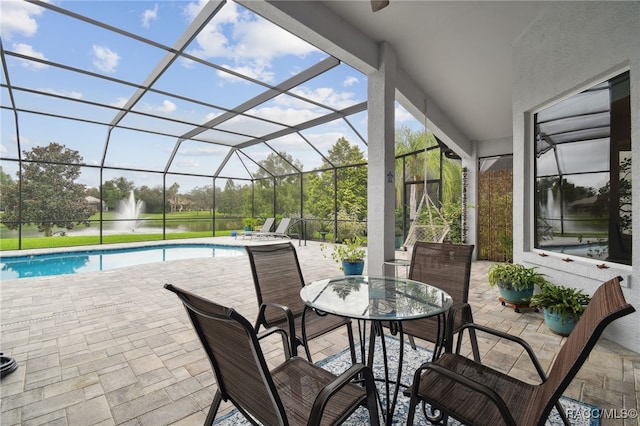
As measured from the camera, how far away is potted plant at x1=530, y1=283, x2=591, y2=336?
282 centimetres

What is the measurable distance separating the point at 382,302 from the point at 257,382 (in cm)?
99

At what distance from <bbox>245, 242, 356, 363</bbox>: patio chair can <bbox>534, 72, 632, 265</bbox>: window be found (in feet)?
9.20

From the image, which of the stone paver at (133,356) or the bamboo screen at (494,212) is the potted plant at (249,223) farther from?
the bamboo screen at (494,212)

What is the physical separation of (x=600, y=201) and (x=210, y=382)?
399cm

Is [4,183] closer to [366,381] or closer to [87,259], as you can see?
[87,259]

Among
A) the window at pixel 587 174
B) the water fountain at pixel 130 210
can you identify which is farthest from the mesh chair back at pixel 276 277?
the water fountain at pixel 130 210

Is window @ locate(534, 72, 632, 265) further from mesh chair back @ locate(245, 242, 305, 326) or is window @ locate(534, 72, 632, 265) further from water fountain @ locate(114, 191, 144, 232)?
water fountain @ locate(114, 191, 144, 232)

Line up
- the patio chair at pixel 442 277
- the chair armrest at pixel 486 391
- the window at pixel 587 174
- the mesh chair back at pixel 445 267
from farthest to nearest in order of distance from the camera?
the window at pixel 587 174 → the mesh chair back at pixel 445 267 → the patio chair at pixel 442 277 → the chair armrest at pixel 486 391

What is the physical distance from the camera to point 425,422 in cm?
171

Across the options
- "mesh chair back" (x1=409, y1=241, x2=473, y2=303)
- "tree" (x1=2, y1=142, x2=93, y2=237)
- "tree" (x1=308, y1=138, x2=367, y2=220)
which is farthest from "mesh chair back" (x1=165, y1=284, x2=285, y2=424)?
"tree" (x1=2, y1=142, x2=93, y2=237)

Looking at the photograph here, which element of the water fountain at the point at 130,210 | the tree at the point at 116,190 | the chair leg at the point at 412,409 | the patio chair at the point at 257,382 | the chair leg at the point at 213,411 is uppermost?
the tree at the point at 116,190

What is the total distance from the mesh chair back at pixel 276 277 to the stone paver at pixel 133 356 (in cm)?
51

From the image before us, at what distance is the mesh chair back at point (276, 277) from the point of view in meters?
2.27

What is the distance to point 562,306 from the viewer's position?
2.86 metres
